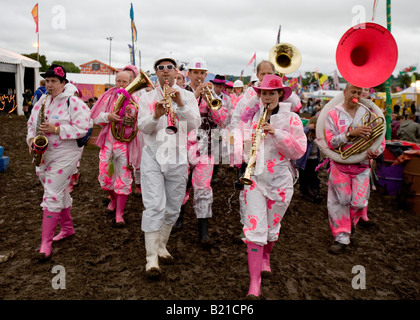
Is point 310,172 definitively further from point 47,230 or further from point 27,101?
point 27,101

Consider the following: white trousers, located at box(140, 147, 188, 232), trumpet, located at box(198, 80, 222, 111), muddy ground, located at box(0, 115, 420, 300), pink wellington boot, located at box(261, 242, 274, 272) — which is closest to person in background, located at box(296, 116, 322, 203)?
muddy ground, located at box(0, 115, 420, 300)

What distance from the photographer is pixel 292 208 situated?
621 cm

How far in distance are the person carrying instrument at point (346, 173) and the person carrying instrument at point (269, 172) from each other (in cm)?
143

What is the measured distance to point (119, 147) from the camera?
5027mm

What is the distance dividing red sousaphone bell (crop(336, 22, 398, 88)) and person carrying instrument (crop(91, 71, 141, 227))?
297 centimetres

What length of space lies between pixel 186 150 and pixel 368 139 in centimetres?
240

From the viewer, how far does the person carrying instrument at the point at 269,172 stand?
3148 mm

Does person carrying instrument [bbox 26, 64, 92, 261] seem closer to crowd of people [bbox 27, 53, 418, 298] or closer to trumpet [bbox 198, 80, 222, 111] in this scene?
crowd of people [bbox 27, 53, 418, 298]

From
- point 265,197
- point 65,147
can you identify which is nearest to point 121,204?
point 65,147

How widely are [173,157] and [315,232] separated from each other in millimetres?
2758

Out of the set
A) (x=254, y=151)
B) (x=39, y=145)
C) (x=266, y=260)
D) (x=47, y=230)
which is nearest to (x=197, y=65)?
(x=254, y=151)

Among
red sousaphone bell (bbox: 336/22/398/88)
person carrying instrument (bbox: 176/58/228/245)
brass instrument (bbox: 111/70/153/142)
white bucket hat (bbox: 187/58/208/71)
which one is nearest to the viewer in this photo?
red sousaphone bell (bbox: 336/22/398/88)

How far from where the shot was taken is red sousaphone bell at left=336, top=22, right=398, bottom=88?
4.27 meters

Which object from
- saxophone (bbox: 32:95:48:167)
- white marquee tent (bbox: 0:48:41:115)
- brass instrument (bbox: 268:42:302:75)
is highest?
white marquee tent (bbox: 0:48:41:115)
